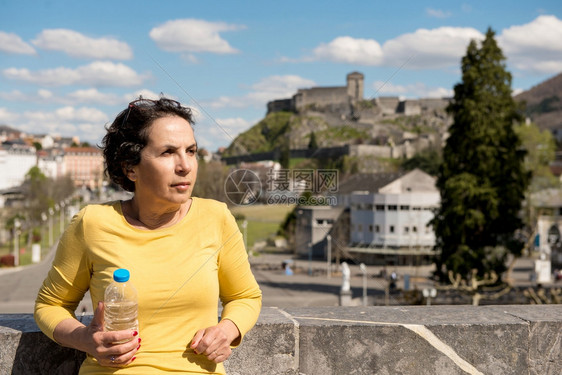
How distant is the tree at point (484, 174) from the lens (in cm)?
2828

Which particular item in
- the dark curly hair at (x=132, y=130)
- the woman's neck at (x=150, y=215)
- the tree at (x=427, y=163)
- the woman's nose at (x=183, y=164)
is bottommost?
the tree at (x=427, y=163)

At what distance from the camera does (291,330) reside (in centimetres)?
350

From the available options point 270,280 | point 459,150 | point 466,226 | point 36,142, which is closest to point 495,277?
point 466,226

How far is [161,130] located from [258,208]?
2.87 feet

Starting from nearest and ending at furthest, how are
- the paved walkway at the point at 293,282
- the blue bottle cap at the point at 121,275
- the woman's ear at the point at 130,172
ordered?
the blue bottle cap at the point at 121,275, the woman's ear at the point at 130,172, the paved walkway at the point at 293,282

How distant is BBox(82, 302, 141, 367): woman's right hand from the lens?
258 cm

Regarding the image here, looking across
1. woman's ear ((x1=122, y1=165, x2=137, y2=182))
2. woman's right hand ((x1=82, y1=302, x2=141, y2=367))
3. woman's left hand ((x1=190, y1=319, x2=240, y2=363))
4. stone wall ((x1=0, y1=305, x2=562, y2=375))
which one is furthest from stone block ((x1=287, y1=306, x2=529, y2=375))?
woman's ear ((x1=122, y1=165, x2=137, y2=182))

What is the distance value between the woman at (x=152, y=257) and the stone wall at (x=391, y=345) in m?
0.61

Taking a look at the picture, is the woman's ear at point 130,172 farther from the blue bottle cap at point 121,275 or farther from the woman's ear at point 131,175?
the blue bottle cap at point 121,275

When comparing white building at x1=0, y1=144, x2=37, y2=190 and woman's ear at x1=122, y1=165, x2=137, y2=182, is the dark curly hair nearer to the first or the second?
woman's ear at x1=122, y1=165, x2=137, y2=182

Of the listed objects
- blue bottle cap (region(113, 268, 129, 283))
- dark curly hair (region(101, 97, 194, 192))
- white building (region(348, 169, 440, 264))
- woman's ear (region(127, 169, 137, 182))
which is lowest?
white building (region(348, 169, 440, 264))

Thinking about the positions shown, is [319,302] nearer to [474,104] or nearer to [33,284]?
[474,104]

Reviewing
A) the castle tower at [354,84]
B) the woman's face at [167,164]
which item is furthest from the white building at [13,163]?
the woman's face at [167,164]

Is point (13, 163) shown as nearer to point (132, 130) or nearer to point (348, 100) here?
point (348, 100)
